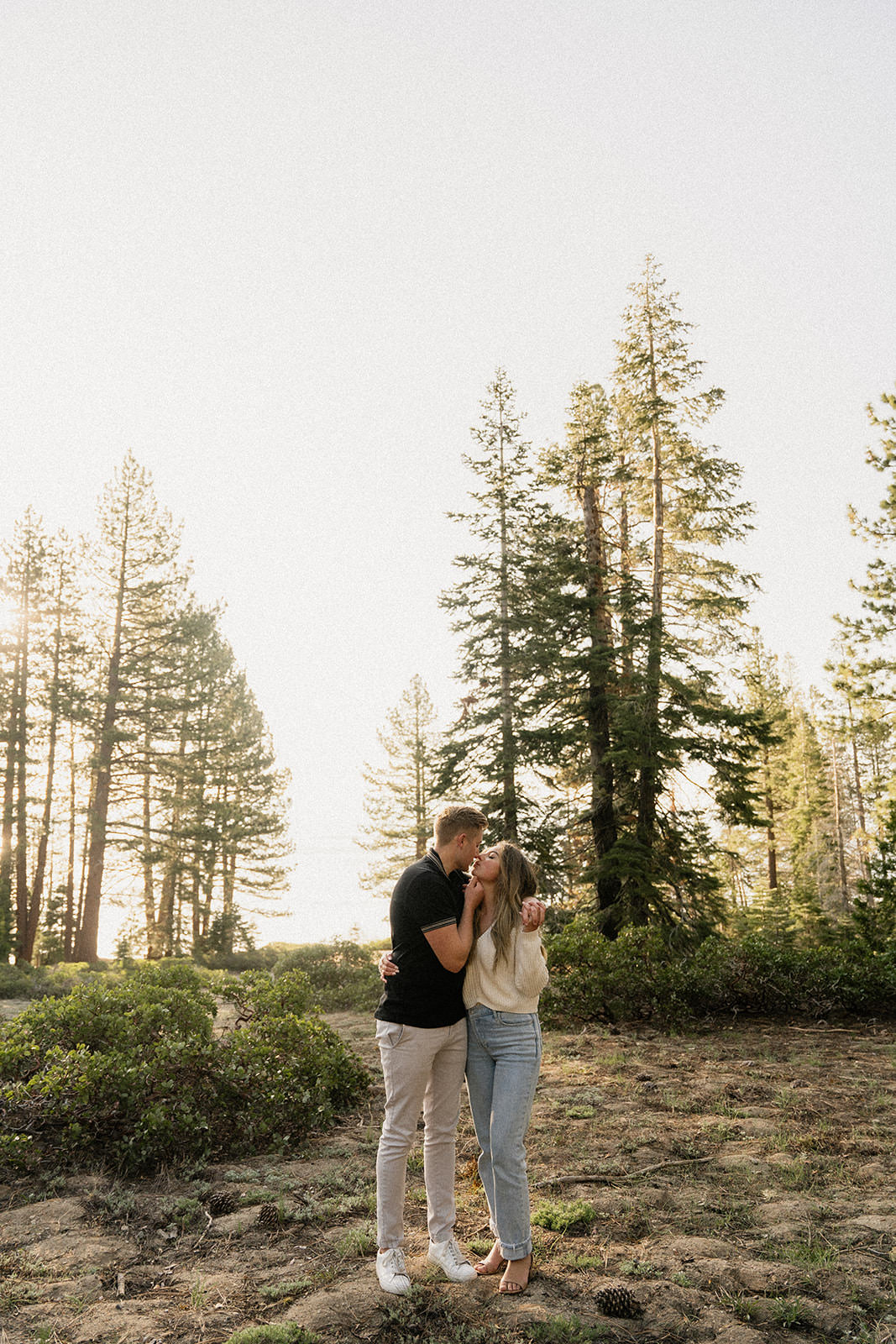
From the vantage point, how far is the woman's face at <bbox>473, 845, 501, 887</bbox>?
397 cm

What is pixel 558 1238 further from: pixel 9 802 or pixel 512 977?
pixel 9 802

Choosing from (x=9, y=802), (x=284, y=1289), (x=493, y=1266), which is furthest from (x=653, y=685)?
(x=9, y=802)

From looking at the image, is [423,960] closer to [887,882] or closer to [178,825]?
[887,882]

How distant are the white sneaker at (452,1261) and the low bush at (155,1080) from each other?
2.61 m

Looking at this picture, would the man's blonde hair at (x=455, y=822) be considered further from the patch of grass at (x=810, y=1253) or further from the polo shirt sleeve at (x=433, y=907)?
the patch of grass at (x=810, y=1253)

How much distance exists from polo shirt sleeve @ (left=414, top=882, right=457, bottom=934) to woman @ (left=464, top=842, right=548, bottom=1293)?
0.75 feet

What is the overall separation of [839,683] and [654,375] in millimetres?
7905

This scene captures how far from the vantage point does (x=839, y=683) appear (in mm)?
17703

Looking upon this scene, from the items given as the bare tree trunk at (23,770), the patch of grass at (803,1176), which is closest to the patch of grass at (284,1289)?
the patch of grass at (803,1176)

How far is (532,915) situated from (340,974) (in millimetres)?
15078

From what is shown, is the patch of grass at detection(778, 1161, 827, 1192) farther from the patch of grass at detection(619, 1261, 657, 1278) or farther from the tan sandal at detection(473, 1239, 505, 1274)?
the tan sandal at detection(473, 1239, 505, 1274)

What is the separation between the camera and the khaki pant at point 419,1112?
3.83 m

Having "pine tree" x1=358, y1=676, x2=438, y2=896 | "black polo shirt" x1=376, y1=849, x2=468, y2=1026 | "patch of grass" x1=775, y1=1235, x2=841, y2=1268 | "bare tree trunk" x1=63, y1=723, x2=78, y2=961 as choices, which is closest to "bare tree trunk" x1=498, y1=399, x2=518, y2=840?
"patch of grass" x1=775, y1=1235, x2=841, y2=1268

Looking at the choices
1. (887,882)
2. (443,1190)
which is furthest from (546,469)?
(443,1190)
